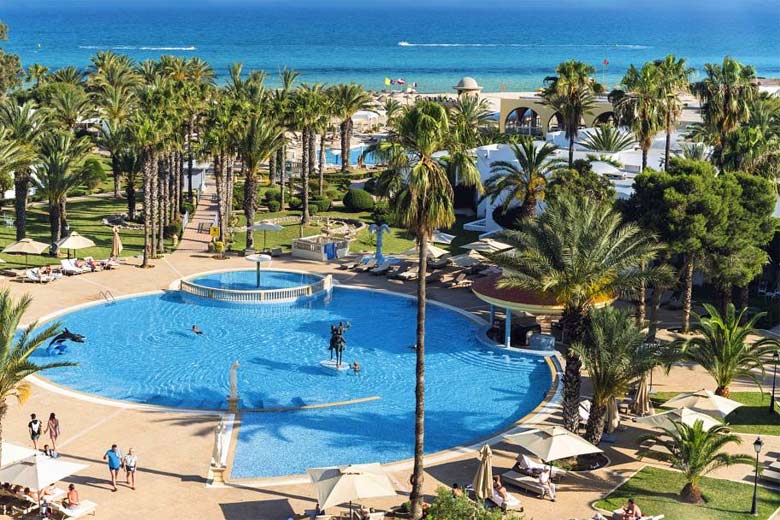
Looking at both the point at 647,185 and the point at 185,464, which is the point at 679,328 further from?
the point at 185,464

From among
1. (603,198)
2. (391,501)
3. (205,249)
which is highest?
(603,198)

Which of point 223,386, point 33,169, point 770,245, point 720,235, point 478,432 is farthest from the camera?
point 33,169

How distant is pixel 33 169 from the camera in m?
55.8

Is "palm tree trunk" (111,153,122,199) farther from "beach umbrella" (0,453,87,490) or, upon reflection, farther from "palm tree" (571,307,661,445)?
"palm tree" (571,307,661,445)

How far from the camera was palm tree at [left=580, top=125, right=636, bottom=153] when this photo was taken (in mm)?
69875

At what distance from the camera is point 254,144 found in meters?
56.0

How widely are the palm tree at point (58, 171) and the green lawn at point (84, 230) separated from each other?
2013 millimetres

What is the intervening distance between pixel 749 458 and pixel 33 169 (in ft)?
139

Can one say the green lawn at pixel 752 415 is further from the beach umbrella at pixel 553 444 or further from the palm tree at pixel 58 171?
the palm tree at pixel 58 171

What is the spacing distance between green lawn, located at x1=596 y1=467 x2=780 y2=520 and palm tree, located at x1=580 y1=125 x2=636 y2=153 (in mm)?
42462

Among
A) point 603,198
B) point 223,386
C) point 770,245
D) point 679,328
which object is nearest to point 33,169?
point 223,386

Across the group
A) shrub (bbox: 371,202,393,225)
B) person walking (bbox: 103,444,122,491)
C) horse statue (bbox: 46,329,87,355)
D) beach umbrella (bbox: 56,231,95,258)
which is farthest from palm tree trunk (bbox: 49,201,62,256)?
person walking (bbox: 103,444,122,491)

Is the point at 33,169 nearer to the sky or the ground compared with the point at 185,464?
nearer to the sky

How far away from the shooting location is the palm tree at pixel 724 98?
48438mm
